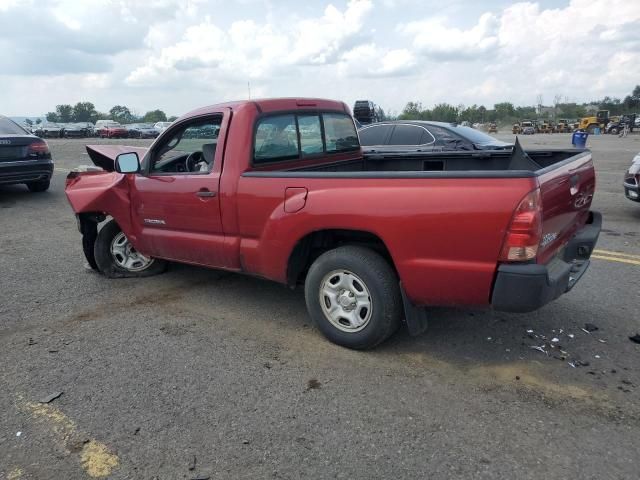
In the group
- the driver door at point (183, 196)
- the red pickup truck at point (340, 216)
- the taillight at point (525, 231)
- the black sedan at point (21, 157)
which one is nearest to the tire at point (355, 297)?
the red pickup truck at point (340, 216)

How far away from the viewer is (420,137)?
916 cm

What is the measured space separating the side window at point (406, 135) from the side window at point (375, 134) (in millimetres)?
157

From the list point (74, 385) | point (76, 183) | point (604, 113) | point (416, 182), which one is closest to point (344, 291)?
point (416, 182)

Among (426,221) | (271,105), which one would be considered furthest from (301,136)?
(426,221)

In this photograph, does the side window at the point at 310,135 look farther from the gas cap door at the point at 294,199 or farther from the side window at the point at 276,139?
the gas cap door at the point at 294,199

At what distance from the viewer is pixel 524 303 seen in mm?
3023

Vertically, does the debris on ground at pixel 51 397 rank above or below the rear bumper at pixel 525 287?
below

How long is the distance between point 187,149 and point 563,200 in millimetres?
3222

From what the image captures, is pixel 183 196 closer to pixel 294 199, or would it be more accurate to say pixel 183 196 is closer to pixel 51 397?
pixel 294 199

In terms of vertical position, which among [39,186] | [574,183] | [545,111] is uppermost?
[574,183]

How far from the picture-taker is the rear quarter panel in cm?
298

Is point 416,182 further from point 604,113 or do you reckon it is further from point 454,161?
point 604,113

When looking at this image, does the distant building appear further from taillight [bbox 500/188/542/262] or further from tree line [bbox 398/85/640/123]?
taillight [bbox 500/188/542/262]

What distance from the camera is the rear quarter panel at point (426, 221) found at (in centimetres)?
298
